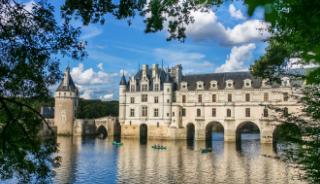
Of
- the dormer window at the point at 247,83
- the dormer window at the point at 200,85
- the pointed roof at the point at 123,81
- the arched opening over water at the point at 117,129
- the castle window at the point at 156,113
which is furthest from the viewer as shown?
the arched opening over water at the point at 117,129

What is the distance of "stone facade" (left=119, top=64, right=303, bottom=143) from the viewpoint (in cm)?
5234

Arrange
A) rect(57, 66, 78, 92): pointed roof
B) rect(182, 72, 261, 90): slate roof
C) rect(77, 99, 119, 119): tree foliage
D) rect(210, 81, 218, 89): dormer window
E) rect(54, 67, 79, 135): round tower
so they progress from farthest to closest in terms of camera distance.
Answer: rect(77, 99, 119, 119): tree foliage < rect(57, 66, 78, 92): pointed roof < rect(54, 67, 79, 135): round tower < rect(210, 81, 218, 89): dormer window < rect(182, 72, 261, 90): slate roof

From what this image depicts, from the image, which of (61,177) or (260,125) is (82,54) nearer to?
(61,177)

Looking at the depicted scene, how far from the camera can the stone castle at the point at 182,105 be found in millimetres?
52531

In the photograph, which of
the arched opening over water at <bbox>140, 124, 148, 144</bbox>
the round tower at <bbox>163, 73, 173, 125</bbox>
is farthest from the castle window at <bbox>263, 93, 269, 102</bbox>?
the arched opening over water at <bbox>140, 124, 148, 144</bbox>

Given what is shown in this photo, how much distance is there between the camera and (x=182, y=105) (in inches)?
2250

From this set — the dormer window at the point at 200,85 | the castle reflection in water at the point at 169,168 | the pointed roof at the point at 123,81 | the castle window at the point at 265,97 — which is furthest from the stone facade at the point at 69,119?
the castle reflection in water at the point at 169,168

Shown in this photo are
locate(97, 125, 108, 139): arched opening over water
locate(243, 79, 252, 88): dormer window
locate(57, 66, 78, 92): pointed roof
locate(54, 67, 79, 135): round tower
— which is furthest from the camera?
locate(97, 125, 108, 139): arched opening over water

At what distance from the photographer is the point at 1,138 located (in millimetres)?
8180

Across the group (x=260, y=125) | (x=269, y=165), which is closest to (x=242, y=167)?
(x=269, y=165)

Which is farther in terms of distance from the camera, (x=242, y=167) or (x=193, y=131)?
(x=193, y=131)

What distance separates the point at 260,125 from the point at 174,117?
1182 centimetres

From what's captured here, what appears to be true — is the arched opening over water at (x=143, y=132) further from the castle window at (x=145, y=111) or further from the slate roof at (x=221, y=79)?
the slate roof at (x=221, y=79)

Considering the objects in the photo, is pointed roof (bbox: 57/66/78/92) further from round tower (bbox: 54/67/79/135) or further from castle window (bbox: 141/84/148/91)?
castle window (bbox: 141/84/148/91)
